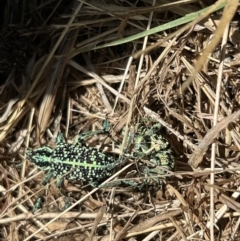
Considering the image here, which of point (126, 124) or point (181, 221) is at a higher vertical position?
point (126, 124)

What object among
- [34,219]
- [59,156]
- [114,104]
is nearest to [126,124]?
[114,104]

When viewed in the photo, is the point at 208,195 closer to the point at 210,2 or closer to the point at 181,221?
the point at 181,221

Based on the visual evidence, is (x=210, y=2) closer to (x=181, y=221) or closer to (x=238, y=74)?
(x=238, y=74)

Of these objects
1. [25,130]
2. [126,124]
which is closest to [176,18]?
[126,124]

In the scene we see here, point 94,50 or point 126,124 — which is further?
point 94,50

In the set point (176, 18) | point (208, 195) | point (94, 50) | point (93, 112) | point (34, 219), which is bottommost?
point (34, 219)

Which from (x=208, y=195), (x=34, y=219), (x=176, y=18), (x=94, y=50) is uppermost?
(x=176, y=18)
